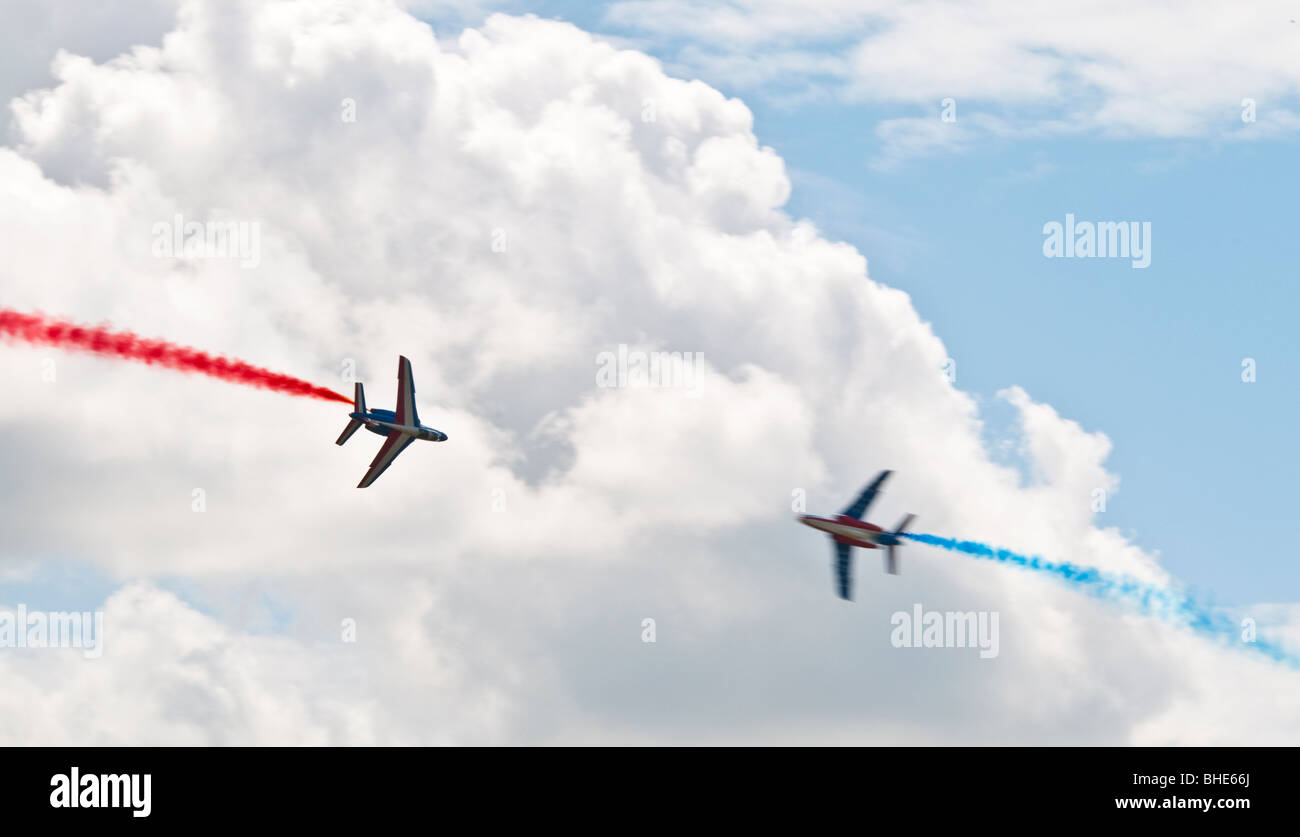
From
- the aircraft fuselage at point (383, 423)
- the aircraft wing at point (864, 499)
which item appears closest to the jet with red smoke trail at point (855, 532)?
the aircraft wing at point (864, 499)

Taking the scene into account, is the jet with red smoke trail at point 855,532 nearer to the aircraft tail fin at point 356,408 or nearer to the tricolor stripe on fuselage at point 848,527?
the tricolor stripe on fuselage at point 848,527

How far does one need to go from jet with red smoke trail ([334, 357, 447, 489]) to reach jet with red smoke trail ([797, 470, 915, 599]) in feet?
115

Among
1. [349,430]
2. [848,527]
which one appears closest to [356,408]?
[349,430]

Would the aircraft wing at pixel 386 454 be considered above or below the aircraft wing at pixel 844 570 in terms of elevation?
above

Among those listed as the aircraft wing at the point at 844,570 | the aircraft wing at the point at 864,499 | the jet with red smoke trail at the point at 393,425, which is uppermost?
the jet with red smoke trail at the point at 393,425

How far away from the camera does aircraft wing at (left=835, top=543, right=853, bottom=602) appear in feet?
488

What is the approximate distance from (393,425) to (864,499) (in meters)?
42.8

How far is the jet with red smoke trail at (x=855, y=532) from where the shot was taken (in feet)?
474

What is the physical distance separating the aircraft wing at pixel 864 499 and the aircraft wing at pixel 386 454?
40226 mm
